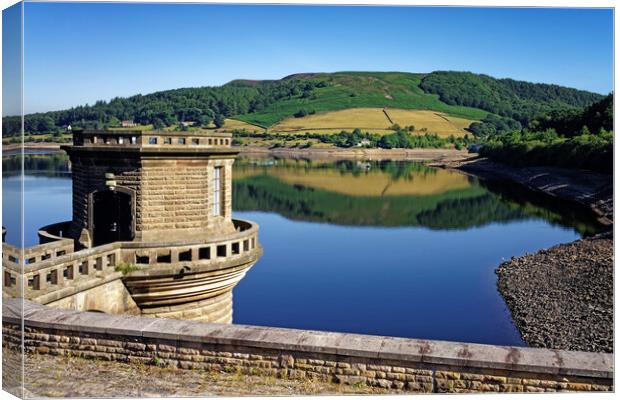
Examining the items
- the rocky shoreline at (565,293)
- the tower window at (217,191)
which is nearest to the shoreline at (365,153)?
the rocky shoreline at (565,293)

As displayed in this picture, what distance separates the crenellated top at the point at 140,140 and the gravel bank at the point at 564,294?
10349mm

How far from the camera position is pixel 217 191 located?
12.3 meters

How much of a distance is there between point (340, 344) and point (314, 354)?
0.28 metres

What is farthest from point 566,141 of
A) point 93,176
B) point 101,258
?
point 101,258

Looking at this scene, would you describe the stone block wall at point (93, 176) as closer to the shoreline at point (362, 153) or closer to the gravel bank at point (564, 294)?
the gravel bank at point (564, 294)

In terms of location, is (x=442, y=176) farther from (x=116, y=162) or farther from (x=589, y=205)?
(x=116, y=162)

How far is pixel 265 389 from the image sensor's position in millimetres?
7078

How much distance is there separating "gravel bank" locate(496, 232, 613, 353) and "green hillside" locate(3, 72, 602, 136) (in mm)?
5742

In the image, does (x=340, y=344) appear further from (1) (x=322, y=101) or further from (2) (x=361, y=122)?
(1) (x=322, y=101)

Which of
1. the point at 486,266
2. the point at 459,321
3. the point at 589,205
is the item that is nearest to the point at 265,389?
the point at 459,321

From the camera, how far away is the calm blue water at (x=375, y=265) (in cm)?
1995

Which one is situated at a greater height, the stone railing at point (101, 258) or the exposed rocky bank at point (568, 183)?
the stone railing at point (101, 258)

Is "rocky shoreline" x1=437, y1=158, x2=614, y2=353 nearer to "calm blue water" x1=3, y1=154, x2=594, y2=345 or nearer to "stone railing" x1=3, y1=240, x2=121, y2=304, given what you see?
"calm blue water" x1=3, y1=154, x2=594, y2=345

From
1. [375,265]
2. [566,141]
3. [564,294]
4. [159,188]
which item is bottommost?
[375,265]
